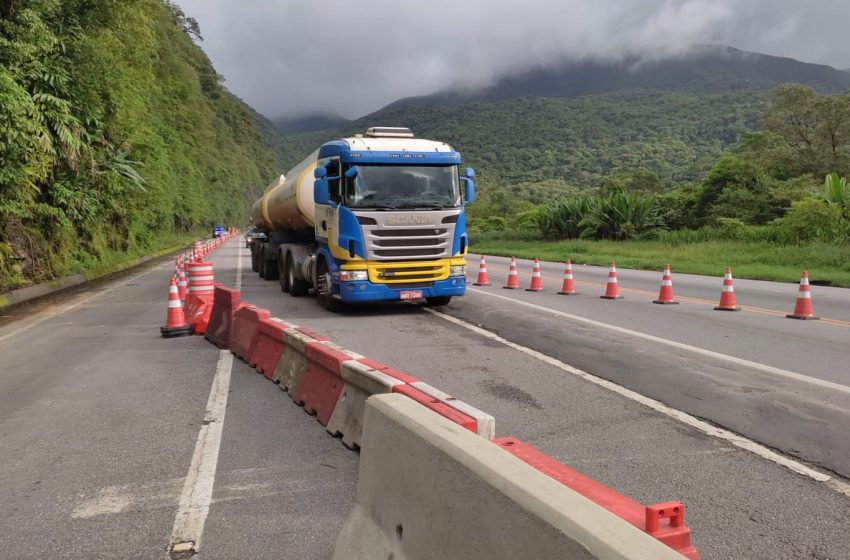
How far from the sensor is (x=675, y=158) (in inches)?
3588

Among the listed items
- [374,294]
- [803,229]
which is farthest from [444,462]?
[803,229]

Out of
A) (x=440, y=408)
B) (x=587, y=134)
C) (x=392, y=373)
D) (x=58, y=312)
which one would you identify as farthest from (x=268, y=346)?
(x=587, y=134)

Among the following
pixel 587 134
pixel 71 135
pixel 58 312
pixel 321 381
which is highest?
pixel 587 134

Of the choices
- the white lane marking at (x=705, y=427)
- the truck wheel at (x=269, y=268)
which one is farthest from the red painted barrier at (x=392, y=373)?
the truck wheel at (x=269, y=268)

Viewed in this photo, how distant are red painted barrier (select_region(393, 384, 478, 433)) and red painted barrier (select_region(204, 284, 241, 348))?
515 centimetres

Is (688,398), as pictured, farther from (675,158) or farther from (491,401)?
(675,158)

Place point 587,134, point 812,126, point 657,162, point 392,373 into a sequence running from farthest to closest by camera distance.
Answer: point 587,134, point 657,162, point 812,126, point 392,373

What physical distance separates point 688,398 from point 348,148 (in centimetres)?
752

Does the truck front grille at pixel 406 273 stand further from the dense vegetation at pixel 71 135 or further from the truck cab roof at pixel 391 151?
the dense vegetation at pixel 71 135

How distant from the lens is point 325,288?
12367 millimetres

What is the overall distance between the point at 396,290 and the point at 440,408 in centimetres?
803

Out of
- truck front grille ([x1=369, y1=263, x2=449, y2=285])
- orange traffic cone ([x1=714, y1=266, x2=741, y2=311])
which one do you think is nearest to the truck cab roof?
truck front grille ([x1=369, y1=263, x2=449, y2=285])

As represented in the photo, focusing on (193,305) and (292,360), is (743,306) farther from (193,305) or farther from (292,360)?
(193,305)

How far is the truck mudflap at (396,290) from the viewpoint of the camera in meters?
11.4
